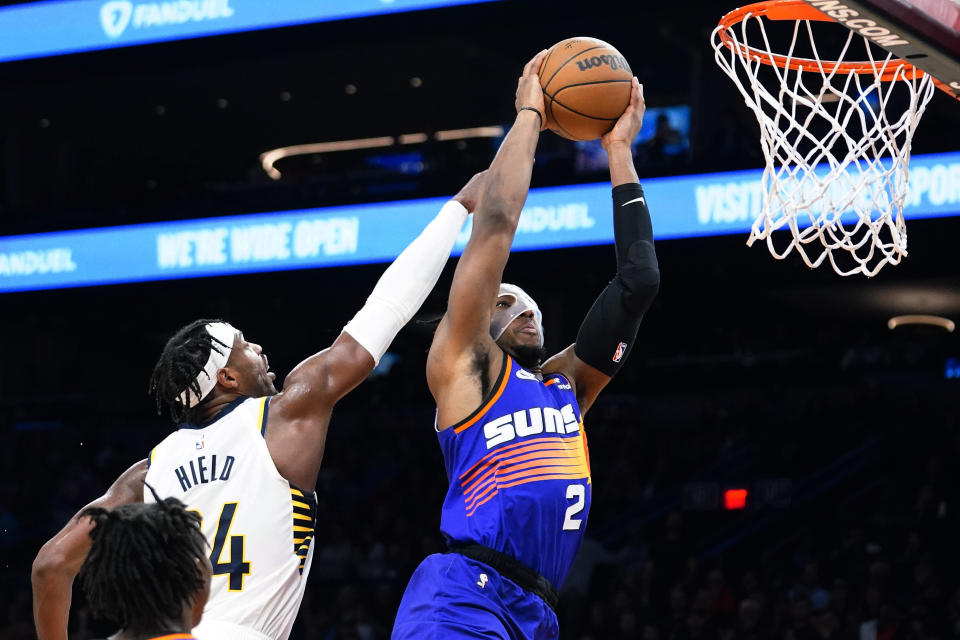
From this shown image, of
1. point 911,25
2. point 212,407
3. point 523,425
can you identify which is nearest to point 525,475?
point 523,425

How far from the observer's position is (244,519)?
159 inches

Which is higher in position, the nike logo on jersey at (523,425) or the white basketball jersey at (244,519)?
the nike logo on jersey at (523,425)

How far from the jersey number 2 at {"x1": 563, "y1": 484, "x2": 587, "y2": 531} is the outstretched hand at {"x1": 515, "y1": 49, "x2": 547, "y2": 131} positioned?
1133mm

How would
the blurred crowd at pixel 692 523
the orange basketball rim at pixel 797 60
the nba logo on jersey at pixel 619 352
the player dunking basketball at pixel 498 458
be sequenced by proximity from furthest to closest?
the blurred crowd at pixel 692 523, the orange basketball rim at pixel 797 60, the nba logo on jersey at pixel 619 352, the player dunking basketball at pixel 498 458

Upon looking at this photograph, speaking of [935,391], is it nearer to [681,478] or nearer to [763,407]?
[763,407]

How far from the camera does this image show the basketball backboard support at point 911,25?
4152mm

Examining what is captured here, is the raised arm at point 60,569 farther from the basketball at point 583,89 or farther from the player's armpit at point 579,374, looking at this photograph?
the basketball at point 583,89

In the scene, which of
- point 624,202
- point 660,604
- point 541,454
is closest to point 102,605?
point 541,454

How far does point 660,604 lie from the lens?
1188 centimetres

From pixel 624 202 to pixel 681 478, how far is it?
10.2 meters

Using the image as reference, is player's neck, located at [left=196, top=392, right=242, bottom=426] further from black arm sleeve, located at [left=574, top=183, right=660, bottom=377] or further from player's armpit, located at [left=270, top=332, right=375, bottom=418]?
black arm sleeve, located at [left=574, top=183, right=660, bottom=377]

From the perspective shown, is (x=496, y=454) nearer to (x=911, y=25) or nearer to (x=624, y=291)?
(x=624, y=291)

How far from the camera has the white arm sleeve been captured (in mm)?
4172

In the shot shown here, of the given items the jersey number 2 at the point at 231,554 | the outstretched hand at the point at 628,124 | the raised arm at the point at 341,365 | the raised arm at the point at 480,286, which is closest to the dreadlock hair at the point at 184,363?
the raised arm at the point at 341,365
